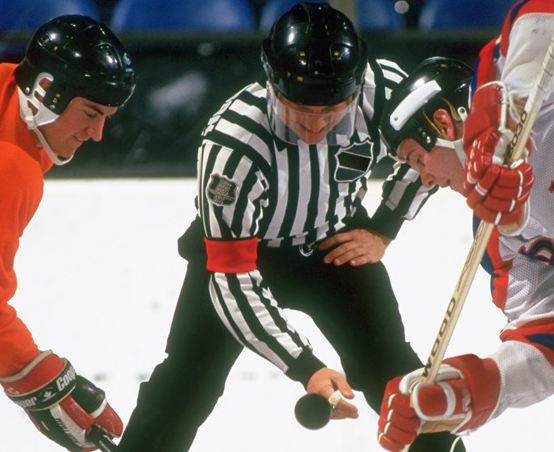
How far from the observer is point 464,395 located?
146cm

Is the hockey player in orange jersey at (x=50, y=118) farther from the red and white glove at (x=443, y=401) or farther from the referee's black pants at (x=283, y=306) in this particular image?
the red and white glove at (x=443, y=401)

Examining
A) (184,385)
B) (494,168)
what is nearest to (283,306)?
(184,385)

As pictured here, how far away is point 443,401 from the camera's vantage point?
4.76 ft

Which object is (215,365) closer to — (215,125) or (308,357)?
(308,357)

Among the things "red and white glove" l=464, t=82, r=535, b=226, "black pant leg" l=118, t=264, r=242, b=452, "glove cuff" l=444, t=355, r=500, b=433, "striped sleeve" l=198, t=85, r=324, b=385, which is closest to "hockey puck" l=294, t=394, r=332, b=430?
"striped sleeve" l=198, t=85, r=324, b=385

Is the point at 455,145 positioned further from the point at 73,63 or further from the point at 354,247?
the point at 73,63

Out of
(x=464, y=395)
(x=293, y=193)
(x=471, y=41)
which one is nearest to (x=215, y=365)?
(x=293, y=193)

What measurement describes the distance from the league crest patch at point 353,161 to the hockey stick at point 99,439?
2.48 feet

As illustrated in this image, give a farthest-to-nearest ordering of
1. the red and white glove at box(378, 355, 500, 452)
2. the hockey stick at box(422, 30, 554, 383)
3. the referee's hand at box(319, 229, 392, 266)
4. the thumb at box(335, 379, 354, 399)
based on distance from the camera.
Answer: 1. the referee's hand at box(319, 229, 392, 266)
2. the thumb at box(335, 379, 354, 399)
3. the red and white glove at box(378, 355, 500, 452)
4. the hockey stick at box(422, 30, 554, 383)

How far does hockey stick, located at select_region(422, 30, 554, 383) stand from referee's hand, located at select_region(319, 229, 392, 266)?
468mm

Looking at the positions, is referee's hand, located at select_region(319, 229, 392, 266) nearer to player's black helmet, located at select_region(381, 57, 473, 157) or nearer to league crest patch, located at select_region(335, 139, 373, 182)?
league crest patch, located at select_region(335, 139, 373, 182)

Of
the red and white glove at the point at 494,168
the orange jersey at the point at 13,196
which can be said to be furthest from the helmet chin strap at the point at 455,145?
the orange jersey at the point at 13,196

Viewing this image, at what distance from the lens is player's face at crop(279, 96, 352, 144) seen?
1.66 m

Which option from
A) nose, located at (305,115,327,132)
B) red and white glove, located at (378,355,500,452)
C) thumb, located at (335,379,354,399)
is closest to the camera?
red and white glove, located at (378,355,500,452)
